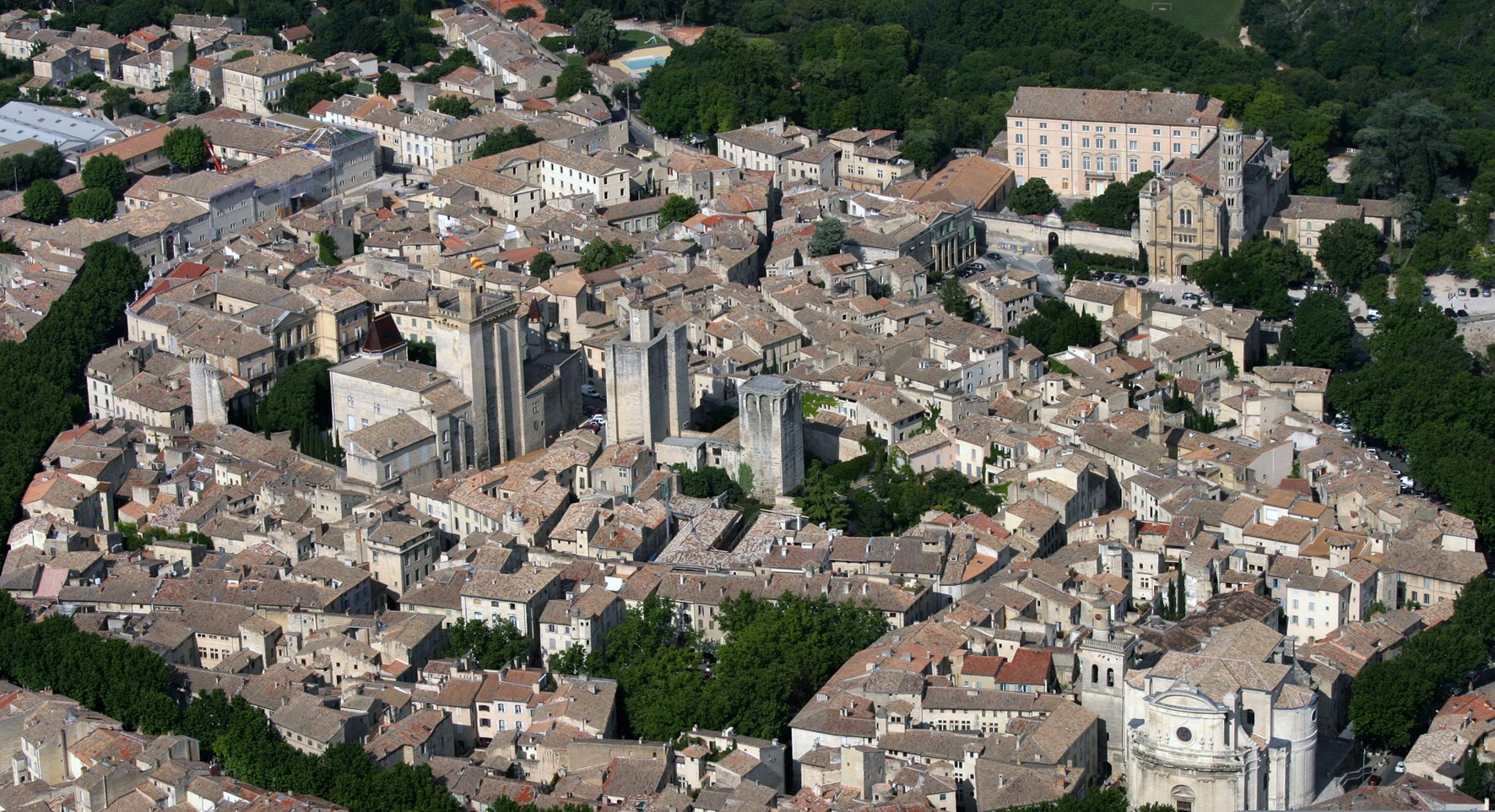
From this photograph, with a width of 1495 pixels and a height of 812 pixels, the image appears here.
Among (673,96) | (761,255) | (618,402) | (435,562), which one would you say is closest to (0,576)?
(435,562)

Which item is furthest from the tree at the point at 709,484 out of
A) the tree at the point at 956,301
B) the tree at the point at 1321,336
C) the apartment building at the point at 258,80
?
the apartment building at the point at 258,80

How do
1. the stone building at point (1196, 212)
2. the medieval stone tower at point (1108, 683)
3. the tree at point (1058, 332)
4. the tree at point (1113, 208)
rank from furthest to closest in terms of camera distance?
the tree at point (1113, 208)
the stone building at point (1196, 212)
the tree at point (1058, 332)
the medieval stone tower at point (1108, 683)

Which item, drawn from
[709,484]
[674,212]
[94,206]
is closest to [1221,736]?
[709,484]

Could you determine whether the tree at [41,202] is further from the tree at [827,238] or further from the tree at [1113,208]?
the tree at [1113,208]

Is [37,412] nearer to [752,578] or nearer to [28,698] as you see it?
[28,698]

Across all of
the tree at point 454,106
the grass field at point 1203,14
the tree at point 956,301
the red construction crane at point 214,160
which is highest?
the tree at point 454,106

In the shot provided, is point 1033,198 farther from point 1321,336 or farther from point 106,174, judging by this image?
point 106,174
